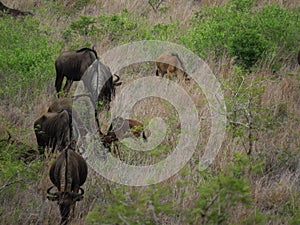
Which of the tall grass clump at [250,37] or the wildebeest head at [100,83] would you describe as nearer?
the wildebeest head at [100,83]

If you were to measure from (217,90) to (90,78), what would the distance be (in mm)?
1778

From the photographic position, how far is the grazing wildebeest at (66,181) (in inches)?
170

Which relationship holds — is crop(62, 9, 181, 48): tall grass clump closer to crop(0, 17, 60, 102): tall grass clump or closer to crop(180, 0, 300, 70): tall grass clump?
crop(180, 0, 300, 70): tall grass clump

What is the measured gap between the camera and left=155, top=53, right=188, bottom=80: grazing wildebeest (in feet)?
26.2

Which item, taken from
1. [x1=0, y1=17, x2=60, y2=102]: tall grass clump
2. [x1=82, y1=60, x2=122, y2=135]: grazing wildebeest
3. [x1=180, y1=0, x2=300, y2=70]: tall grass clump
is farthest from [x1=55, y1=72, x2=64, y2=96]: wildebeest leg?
[x1=180, y1=0, x2=300, y2=70]: tall grass clump

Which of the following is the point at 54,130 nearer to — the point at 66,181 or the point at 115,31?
the point at 66,181

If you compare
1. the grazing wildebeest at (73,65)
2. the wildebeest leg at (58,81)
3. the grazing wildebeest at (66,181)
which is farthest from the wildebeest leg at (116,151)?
the wildebeest leg at (58,81)

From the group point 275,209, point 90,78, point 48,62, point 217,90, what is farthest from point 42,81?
point 275,209

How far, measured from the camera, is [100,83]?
6.63 m

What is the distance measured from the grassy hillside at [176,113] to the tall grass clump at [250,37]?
2 centimetres

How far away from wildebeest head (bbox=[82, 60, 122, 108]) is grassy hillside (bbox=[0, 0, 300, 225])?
1.11 ft

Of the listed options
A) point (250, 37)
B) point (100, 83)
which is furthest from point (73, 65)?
point (250, 37)

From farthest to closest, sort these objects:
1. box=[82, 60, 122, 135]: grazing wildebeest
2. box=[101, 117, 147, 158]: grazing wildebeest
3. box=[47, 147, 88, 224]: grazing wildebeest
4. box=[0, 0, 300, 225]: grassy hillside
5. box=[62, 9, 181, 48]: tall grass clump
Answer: box=[62, 9, 181, 48]: tall grass clump < box=[82, 60, 122, 135]: grazing wildebeest < box=[101, 117, 147, 158]: grazing wildebeest < box=[47, 147, 88, 224]: grazing wildebeest < box=[0, 0, 300, 225]: grassy hillside

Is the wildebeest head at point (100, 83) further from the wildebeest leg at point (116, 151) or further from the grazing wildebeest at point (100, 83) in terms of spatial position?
the wildebeest leg at point (116, 151)
